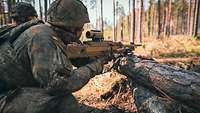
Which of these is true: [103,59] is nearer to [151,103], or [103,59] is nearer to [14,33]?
[151,103]

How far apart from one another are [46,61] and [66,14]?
2.59ft

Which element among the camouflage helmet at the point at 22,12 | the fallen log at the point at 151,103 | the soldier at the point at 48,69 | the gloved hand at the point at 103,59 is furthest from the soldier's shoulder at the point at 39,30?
the camouflage helmet at the point at 22,12

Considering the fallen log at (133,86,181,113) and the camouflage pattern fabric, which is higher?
the camouflage pattern fabric

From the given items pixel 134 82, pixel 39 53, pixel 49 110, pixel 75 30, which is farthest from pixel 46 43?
pixel 134 82

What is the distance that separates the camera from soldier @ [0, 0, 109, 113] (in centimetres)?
390

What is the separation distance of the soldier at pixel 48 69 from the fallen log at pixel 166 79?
143cm

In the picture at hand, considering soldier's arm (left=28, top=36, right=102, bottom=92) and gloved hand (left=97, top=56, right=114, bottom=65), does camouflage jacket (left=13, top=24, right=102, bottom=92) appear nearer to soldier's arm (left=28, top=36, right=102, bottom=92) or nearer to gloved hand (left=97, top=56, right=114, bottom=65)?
soldier's arm (left=28, top=36, right=102, bottom=92)

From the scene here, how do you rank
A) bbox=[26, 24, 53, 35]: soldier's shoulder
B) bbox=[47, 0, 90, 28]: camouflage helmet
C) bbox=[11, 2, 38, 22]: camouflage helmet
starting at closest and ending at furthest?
bbox=[26, 24, 53, 35]: soldier's shoulder, bbox=[47, 0, 90, 28]: camouflage helmet, bbox=[11, 2, 38, 22]: camouflage helmet

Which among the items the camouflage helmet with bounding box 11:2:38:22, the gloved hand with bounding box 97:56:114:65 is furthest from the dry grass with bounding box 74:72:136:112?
the camouflage helmet with bounding box 11:2:38:22

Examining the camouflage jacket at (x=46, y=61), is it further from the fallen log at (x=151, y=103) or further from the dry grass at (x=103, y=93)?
the dry grass at (x=103, y=93)

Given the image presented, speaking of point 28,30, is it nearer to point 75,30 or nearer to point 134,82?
point 75,30

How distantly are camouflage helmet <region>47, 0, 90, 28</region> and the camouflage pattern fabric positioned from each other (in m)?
0.17

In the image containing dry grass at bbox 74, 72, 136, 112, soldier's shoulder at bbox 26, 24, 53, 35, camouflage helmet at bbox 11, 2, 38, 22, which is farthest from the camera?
camouflage helmet at bbox 11, 2, 38, 22

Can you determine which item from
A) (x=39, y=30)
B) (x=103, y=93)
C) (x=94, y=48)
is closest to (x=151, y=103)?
(x=94, y=48)
